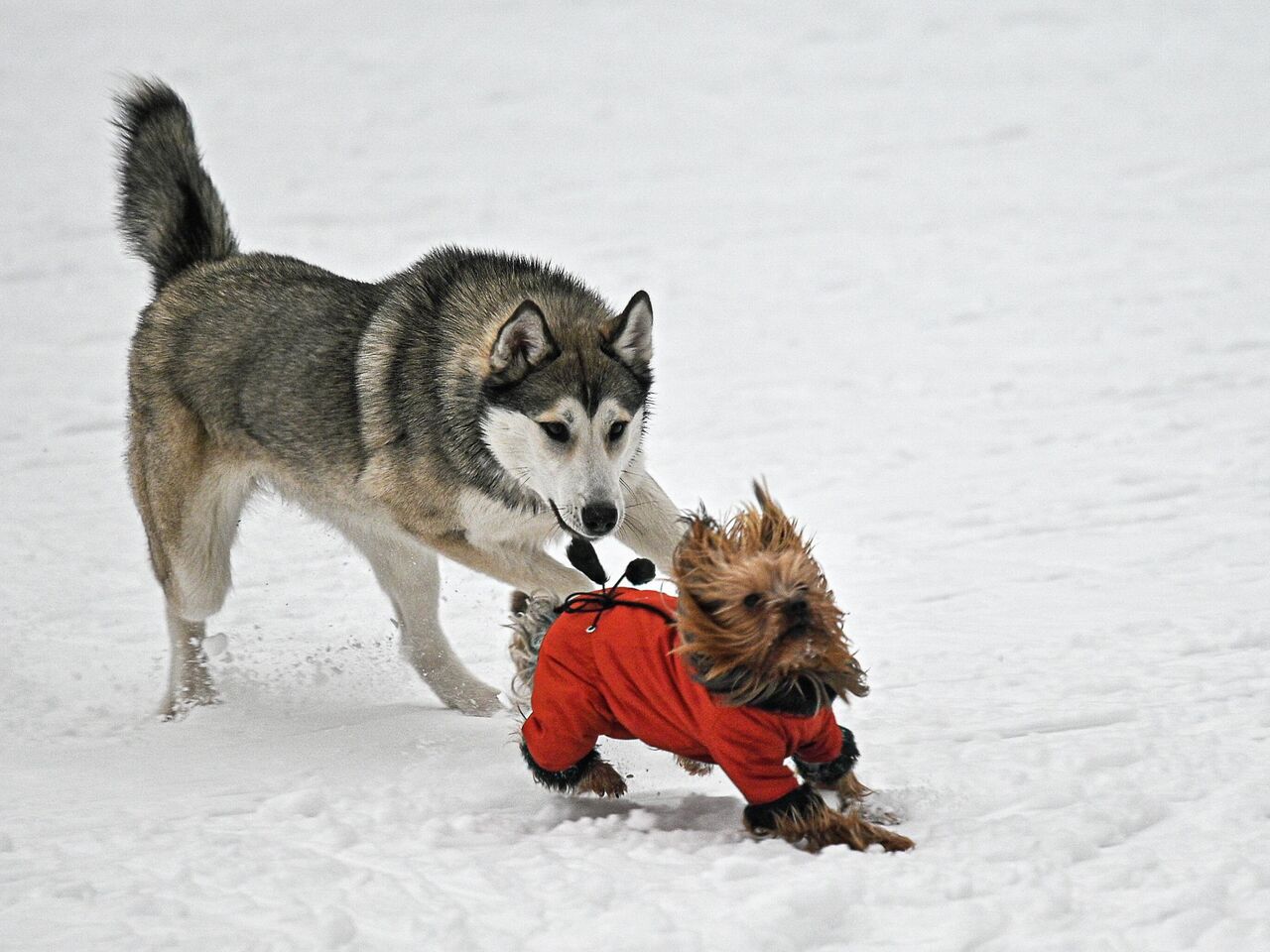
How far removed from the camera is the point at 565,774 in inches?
148

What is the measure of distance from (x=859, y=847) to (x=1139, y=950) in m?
0.69

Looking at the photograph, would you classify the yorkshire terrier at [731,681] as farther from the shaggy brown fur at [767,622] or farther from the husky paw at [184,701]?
the husky paw at [184,701]

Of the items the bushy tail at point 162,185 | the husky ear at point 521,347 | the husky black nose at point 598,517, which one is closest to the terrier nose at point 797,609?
the husky black nose at point 598,517

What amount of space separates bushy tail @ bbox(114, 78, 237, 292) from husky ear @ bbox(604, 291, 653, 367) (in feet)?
6.85

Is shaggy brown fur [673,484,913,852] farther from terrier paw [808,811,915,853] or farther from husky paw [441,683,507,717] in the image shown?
husky paw [441,683,507,717]

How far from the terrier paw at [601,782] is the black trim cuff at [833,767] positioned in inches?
19.8

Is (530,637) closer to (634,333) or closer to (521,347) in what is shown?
(521,347)

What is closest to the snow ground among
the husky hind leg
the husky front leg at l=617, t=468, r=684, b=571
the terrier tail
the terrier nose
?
the husky hind leg

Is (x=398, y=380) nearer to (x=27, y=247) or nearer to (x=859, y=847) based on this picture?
(x=859, y=847)

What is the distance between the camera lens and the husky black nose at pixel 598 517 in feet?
14.0

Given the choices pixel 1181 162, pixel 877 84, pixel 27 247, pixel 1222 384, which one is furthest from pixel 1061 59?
pixel 27 247

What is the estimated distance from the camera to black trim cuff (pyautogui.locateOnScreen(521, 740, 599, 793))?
148 inches

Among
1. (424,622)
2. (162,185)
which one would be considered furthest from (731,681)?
(162,185)

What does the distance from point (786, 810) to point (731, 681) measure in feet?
1.21
